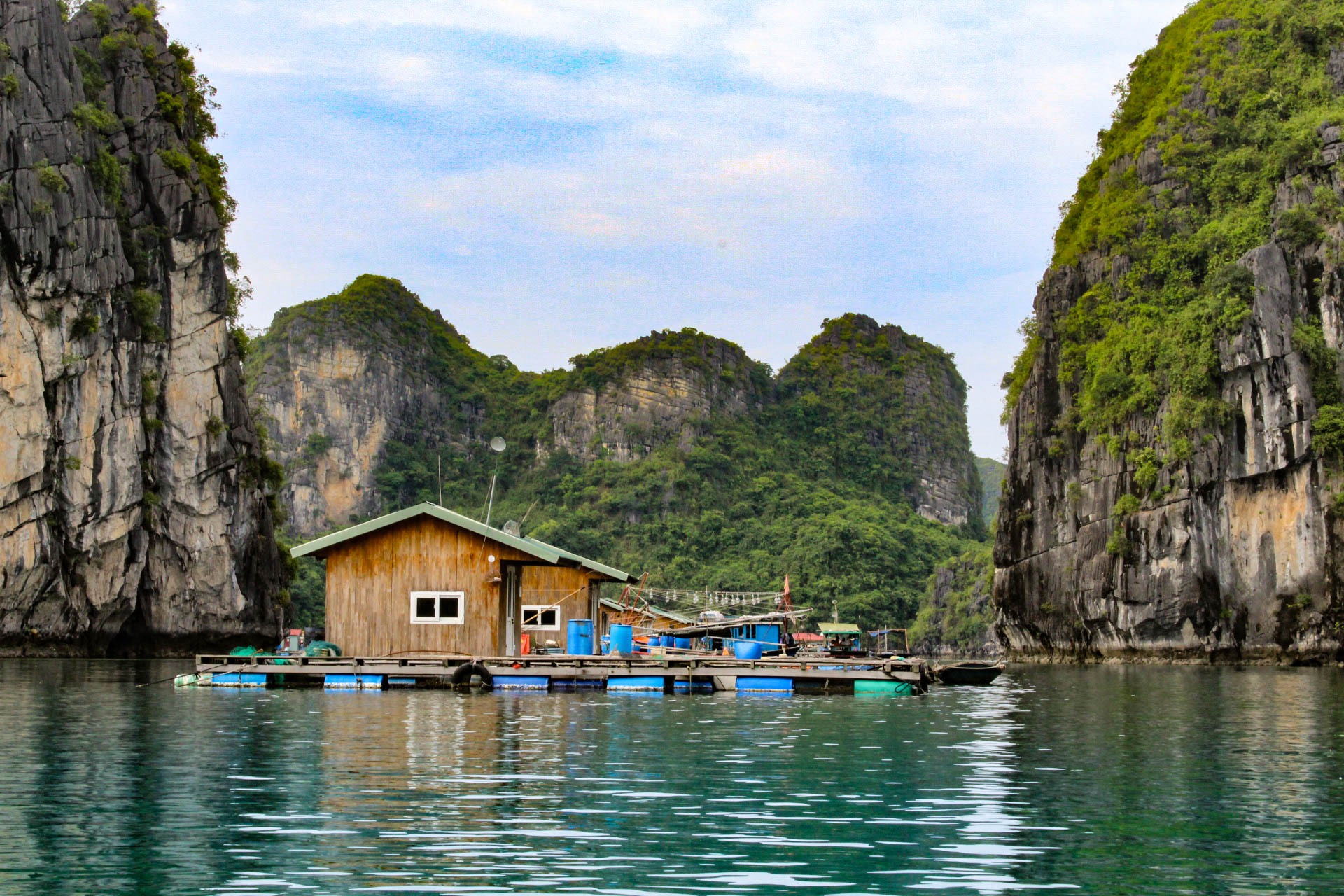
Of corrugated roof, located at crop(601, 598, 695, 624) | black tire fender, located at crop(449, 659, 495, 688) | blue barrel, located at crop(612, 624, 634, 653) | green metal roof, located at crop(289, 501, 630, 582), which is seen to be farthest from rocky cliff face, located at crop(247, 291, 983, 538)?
black tire fender, located at crop(449, 659, 495, 688)

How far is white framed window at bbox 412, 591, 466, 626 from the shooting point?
33875 millimetres

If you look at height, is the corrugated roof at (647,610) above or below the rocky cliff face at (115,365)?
below

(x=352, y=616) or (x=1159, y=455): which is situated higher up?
(x=1159, y=455)

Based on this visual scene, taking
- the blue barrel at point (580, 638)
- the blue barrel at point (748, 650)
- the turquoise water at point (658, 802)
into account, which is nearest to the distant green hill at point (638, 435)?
the blue barrel at point (748, 650)

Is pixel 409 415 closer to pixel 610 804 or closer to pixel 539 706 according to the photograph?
pixel 539 706

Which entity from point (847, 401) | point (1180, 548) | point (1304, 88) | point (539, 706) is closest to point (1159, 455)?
point (1180, 548)

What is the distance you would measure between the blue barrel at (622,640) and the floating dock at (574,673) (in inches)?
36.8

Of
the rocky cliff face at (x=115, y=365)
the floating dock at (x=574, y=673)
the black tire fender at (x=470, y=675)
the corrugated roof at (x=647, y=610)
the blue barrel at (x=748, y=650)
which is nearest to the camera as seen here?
the black tire fender at (x=470, y=675)

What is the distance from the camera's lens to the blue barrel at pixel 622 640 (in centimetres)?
3550

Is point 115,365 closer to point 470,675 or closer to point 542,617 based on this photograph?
point 542,617

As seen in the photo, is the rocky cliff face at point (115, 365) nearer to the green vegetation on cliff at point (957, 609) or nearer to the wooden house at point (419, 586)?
the wooden house at point (419, 586)

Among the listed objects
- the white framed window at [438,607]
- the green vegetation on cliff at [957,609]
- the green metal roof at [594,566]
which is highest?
the green metal roof at [594,566]

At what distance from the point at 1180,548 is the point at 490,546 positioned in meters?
41.5

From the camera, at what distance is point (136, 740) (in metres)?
20.0
